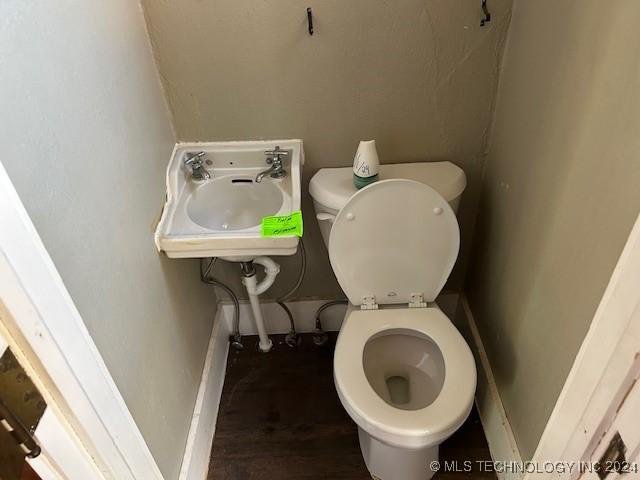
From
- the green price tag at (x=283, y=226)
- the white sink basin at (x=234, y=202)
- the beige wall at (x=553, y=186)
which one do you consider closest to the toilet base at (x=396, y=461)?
the beige wall at (x=553, y=186)

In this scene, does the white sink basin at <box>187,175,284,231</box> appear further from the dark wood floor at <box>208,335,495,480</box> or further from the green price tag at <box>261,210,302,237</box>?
the dark wood floor at <box>208,335,495,480</box>

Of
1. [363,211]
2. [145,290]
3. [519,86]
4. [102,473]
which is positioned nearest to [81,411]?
[102,473]

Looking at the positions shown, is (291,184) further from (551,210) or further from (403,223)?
(551,210)

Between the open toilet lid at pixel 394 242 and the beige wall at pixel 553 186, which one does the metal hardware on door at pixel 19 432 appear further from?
the beige wall at pixel 553 186

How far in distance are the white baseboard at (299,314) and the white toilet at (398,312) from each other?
38 cm

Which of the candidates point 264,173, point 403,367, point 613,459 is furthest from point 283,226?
point 613,459

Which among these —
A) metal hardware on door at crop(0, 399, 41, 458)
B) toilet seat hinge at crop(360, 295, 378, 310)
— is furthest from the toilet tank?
metal hardware on door at crop(0, 399, 41, 458)

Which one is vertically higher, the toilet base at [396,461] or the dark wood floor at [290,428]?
the toilet base at [396,461]

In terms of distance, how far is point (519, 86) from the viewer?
1.22m

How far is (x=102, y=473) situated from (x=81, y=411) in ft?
0.61

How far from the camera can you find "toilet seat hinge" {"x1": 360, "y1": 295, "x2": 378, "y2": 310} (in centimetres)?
144

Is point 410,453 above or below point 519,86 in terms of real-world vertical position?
below

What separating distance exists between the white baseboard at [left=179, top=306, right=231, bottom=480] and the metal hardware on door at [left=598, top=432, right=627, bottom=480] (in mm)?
1013

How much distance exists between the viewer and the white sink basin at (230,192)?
51.5 inches
